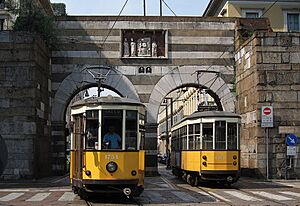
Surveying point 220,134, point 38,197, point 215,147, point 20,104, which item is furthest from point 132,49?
point 38,197

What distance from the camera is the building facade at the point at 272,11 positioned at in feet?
119

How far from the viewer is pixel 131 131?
13.7m

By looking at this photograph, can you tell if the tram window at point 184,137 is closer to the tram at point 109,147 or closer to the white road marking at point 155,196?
the white road marking at point 155,196

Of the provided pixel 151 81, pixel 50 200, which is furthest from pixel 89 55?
pixel 50 200

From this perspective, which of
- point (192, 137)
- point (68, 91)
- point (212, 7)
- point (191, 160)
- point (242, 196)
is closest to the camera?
point (242, 196)

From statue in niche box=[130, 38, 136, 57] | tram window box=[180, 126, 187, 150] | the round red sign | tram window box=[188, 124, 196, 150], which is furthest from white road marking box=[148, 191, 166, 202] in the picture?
statue in niche box=[130, 38, 136, 57]

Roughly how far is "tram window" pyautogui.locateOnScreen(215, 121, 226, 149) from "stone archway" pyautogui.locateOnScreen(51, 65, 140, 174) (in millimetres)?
9415

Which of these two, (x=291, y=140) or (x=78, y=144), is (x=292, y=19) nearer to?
(x=291, y=140)

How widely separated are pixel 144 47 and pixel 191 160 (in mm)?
9782

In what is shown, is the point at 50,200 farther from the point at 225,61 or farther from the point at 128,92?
the point at 225,61

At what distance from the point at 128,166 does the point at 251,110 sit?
12.1m

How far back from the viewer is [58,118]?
2750 centimetres

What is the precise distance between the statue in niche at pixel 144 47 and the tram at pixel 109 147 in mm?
13872

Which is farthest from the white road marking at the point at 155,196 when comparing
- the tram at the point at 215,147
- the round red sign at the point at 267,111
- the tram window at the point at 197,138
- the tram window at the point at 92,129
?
the round red sign at the point at 267,111
